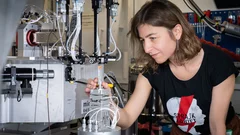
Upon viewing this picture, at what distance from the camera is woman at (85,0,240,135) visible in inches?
47.8

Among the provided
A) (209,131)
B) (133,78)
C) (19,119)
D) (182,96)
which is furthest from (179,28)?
(133,78)

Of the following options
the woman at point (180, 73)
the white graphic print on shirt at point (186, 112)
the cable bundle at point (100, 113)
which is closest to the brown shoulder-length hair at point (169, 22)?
the woman at point (180, 73)

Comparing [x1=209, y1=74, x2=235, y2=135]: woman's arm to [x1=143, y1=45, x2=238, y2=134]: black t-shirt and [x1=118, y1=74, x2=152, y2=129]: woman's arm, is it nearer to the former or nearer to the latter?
[x1=143, y1=45, x2=238, y2=134]: black t-shirt

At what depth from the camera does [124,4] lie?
306 centimetres

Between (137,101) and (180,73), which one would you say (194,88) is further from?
(137,101)

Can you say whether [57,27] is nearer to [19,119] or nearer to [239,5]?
[19,119]

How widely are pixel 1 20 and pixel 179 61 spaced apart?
0.99 meters

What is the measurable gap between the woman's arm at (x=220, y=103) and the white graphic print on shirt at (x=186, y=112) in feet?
0.25

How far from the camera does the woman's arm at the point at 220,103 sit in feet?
4.18

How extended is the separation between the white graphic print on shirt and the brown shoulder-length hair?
18cm

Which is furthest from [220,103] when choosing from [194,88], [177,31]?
[177,31]

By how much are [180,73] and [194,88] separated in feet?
0.34

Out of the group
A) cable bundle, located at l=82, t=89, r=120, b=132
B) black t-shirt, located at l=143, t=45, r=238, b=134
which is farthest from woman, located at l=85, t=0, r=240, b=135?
cable bundle, located at l=82, t=89, r=120, b=132

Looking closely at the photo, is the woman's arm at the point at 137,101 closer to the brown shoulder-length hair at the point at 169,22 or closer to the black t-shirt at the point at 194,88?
the black t-shirt at the point at 194,88
